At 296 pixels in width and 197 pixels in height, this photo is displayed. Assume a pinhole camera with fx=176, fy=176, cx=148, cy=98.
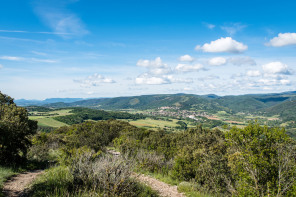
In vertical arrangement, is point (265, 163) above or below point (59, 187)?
above

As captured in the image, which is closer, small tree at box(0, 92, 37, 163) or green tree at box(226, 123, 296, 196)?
green tree at box(226, 123, 296, 196)

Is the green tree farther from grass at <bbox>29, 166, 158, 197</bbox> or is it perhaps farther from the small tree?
the small tree

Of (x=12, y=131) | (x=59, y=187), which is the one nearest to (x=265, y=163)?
(x=59, y=187)

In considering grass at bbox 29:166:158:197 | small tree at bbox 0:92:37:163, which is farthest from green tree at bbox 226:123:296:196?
small tree at bbox 0:92:37:163

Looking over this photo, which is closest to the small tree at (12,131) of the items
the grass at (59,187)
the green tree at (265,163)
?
the grass at (59,187)

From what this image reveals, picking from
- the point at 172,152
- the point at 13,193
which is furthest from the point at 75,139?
the point at 13,193

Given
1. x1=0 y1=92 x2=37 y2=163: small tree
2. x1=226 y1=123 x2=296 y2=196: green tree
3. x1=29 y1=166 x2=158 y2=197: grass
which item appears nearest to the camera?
x1=29 y1=166 x2=158 y2=197: grass

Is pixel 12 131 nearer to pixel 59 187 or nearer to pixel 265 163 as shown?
pixel 59 187

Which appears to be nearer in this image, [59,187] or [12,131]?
[59,187]

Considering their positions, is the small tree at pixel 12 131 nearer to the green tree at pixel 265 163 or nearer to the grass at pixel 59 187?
the grass at pixel 59 187

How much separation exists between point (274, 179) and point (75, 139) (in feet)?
68.8

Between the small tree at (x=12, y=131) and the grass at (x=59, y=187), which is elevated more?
the small tree at (x=12, y=131)

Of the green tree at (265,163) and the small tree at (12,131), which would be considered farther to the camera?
the small tree at (12,131)

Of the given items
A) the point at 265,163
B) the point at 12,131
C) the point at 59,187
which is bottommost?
the point at 59,187
